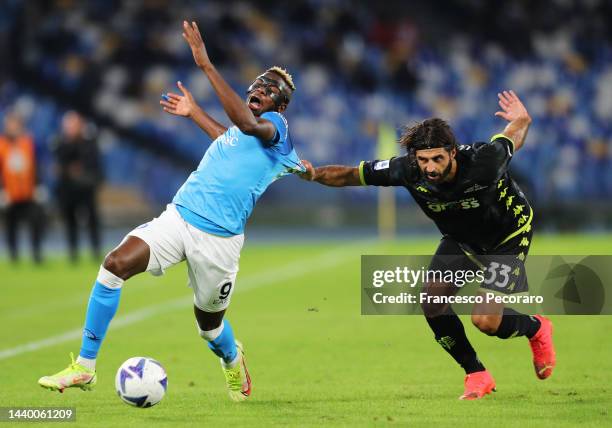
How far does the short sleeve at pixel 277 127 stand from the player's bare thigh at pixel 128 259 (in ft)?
3.44

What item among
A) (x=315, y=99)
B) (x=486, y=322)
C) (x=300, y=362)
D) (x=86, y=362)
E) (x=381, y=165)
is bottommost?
(x=300, y=362)

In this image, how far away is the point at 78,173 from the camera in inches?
706

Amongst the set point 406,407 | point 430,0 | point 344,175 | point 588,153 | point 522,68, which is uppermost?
point 430,0

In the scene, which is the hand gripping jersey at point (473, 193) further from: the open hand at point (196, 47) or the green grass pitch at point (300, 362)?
the open hand at point (196, 47)

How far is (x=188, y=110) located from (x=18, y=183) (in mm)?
11986

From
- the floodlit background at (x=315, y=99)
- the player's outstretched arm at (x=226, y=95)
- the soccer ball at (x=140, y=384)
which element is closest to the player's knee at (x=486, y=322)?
the player's outstretched arm at (x=226, y=95)

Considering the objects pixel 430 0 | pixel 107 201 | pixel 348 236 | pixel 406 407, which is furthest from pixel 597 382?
pixel 430 0

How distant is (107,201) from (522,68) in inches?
452

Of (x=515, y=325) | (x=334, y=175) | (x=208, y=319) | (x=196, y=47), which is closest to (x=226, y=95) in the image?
(x=196, y=47)

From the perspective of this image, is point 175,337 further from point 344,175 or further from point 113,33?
point 113,33

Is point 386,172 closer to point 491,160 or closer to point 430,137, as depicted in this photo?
point 430,137

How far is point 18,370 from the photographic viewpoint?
326 inches

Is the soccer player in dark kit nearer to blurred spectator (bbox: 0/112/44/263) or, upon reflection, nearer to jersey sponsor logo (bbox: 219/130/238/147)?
jersey sponsor logo (bbox: 219/130/238/147)

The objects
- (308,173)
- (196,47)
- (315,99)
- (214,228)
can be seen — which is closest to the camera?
(196,47)
